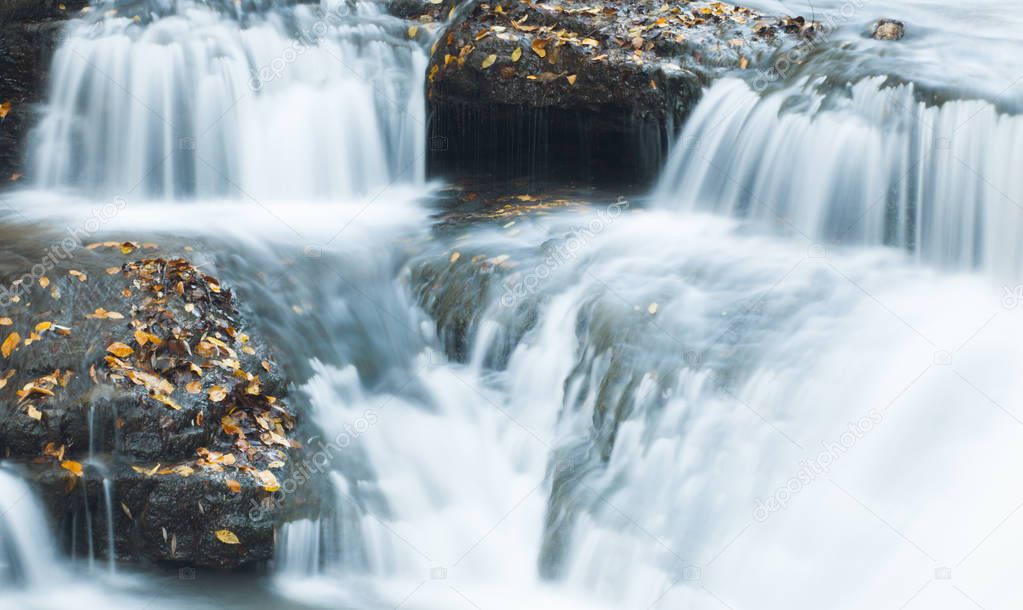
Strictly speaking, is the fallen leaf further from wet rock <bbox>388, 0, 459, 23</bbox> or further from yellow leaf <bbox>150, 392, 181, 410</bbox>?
wet rock <bbox>388, 0, 459, 23</bbox>

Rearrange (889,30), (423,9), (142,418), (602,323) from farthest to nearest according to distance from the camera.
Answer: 1. (423,9)
2. (889,30)
3. (602,323)
4. (142,418)

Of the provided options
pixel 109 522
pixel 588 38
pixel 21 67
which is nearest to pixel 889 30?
pixel 588 38

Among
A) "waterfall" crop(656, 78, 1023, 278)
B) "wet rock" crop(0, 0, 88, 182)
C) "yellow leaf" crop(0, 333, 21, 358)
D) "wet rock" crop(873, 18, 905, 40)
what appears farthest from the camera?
"wet rock" crop(0, 0, 88, 182)

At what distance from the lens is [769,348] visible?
18.3ft

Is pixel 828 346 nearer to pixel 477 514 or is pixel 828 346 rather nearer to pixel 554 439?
pixel 554 439

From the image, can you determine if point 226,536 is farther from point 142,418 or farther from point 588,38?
point 588,38

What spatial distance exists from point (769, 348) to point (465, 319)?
6.23 feet

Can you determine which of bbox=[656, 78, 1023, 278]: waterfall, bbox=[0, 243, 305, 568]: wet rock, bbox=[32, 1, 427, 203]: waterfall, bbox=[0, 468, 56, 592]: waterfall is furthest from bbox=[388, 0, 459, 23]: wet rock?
bbox=[0, 468, 56, 592]: waterfall

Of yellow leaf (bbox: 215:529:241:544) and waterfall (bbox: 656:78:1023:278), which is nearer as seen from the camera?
yellow leaf (bbox: 215:529:241:544)

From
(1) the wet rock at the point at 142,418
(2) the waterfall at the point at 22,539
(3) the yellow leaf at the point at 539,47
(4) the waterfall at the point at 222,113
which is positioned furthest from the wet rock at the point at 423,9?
(2) the waterfall at the point at 22,539

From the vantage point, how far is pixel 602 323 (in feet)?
19.6

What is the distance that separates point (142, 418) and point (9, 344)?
88 cm

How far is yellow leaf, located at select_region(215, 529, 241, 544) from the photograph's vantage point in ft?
16.7

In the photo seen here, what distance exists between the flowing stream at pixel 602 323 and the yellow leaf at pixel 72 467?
0.61 ft
